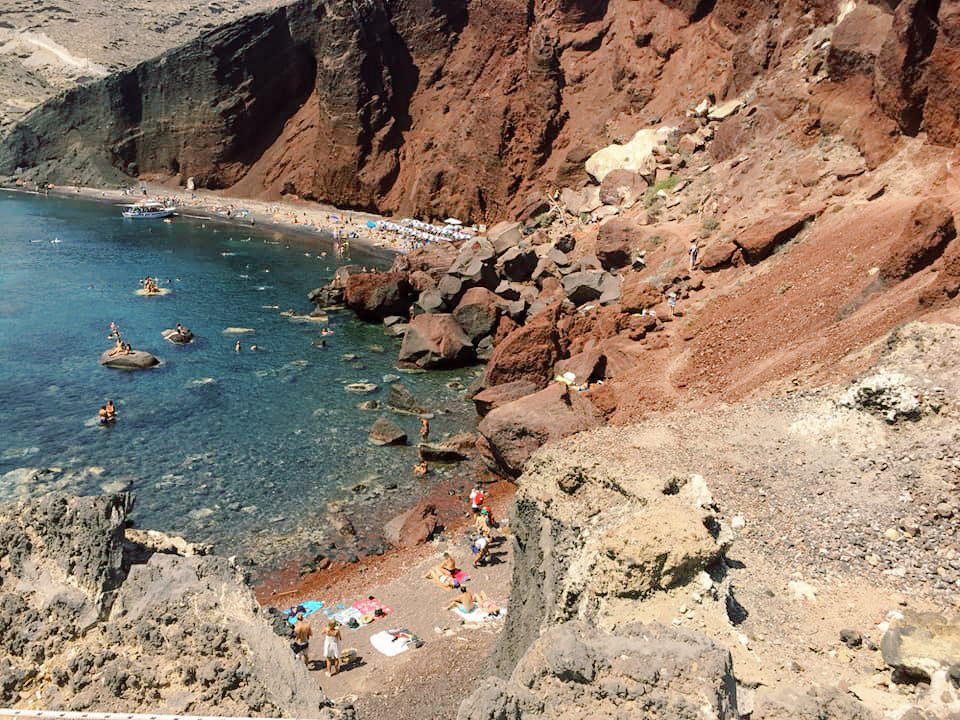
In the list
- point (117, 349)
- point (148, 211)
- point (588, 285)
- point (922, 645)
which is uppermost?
point (922, 645)

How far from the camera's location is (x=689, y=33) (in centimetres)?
5816

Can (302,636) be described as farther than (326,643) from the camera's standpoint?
Yes

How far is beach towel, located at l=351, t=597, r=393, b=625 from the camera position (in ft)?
55.7

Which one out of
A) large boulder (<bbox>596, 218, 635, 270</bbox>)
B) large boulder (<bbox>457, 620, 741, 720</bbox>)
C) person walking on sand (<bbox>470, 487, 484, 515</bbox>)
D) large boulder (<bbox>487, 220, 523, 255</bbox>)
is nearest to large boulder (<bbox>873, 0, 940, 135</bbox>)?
large boulder (<bbox>596, 218, 635, 270</bbox>)

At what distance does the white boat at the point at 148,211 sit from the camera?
264 ft

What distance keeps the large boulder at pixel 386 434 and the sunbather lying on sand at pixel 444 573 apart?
30.2 ft

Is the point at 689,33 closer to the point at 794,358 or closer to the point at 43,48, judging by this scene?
the point at 794,358

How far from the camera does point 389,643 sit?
1560 centimetres

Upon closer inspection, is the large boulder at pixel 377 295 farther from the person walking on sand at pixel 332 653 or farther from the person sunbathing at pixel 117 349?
the person walking on sand at pixel 332 653

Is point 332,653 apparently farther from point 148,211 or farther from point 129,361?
point 148,211

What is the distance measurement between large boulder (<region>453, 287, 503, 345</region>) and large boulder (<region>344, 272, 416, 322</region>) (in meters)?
6.16

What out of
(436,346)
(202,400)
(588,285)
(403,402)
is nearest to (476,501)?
(403,402)

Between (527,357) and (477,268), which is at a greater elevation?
(477,268)

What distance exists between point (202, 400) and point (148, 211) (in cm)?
5913
